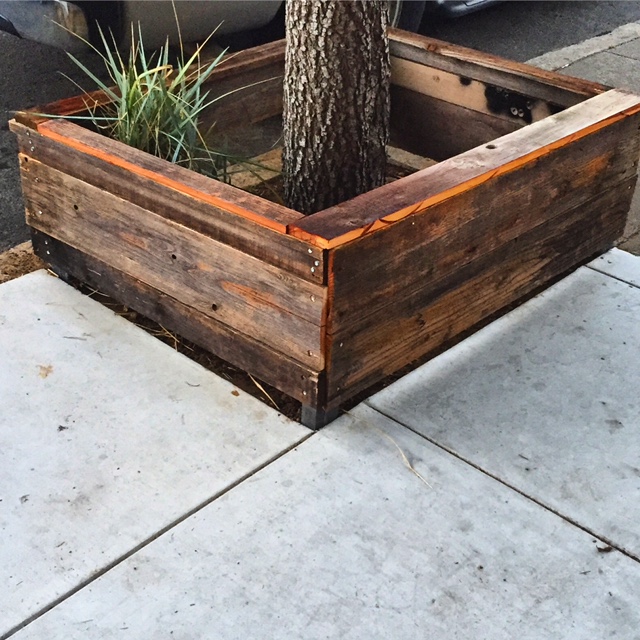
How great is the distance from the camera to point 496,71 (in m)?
3.72

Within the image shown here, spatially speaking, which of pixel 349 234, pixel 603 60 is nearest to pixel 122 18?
pixel 349 234

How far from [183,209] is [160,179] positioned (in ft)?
0.40

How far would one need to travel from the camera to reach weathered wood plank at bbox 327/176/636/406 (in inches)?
109

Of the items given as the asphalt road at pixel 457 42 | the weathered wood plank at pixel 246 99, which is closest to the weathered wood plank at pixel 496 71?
the weathered wood plank at pixel 246 99

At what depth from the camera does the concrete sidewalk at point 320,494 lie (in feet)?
7.18

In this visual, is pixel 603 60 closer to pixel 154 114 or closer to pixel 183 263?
pixel 154 114

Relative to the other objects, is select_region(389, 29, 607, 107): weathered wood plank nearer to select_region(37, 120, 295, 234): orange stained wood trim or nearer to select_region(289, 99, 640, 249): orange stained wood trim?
select_region(289, 99, 640, 249): orange stained wood trim

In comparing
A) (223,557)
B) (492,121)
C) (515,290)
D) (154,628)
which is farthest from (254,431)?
(492,121)

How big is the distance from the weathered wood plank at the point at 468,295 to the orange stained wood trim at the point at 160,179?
40 cm

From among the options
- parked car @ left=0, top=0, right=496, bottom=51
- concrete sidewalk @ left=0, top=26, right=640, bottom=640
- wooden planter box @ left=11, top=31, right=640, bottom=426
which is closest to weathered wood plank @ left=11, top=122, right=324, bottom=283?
wooden planter box @ left=11, top=31, right=640, bottom=426

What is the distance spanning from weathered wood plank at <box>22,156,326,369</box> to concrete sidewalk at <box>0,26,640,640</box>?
9.8 inches

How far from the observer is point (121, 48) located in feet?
15.1

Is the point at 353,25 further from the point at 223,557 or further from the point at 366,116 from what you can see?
the point at 223,557

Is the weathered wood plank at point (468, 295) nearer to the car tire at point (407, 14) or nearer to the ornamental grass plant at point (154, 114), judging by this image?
the ornamental grass plant at point (154, 114)
